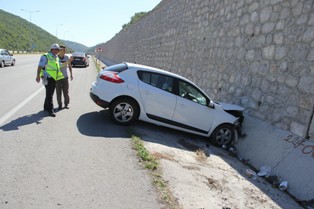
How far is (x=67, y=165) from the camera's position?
222 inches

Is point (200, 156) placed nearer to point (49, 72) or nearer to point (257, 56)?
point (257, 56)

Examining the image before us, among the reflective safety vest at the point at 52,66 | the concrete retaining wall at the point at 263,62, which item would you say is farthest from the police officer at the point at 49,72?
the concrete retaining wall at the point at 263,62

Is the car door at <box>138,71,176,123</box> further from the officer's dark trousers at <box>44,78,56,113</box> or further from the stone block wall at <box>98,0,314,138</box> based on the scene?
the stone block wall at <box>98,0,314,138</box>

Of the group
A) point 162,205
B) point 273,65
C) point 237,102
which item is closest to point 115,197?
point 162,205

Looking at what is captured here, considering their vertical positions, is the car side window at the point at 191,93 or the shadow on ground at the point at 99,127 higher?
the car side window at the point at 191,93

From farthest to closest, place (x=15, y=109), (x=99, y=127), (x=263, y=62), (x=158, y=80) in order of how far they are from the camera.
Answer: (x=263, y=62) < (x=15, y=109) < (x=158, y=80) < (x=99, y=127)

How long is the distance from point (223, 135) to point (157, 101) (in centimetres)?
205

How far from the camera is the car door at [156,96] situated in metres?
8.92

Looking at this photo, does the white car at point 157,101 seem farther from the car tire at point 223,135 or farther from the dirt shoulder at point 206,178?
the dirt shoulder at point 206,178

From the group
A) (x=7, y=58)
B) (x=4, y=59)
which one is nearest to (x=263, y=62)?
(x=4, y=59)

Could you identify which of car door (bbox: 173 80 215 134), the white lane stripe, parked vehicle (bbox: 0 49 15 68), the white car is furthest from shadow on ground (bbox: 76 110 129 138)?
parked vehicle (bbox: 0 49 15 68)

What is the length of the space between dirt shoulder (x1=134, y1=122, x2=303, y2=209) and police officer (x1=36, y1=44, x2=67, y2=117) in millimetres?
2275

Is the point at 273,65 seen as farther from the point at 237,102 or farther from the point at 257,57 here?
the point at 237,102

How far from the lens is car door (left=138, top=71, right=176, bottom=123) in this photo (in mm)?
8922
